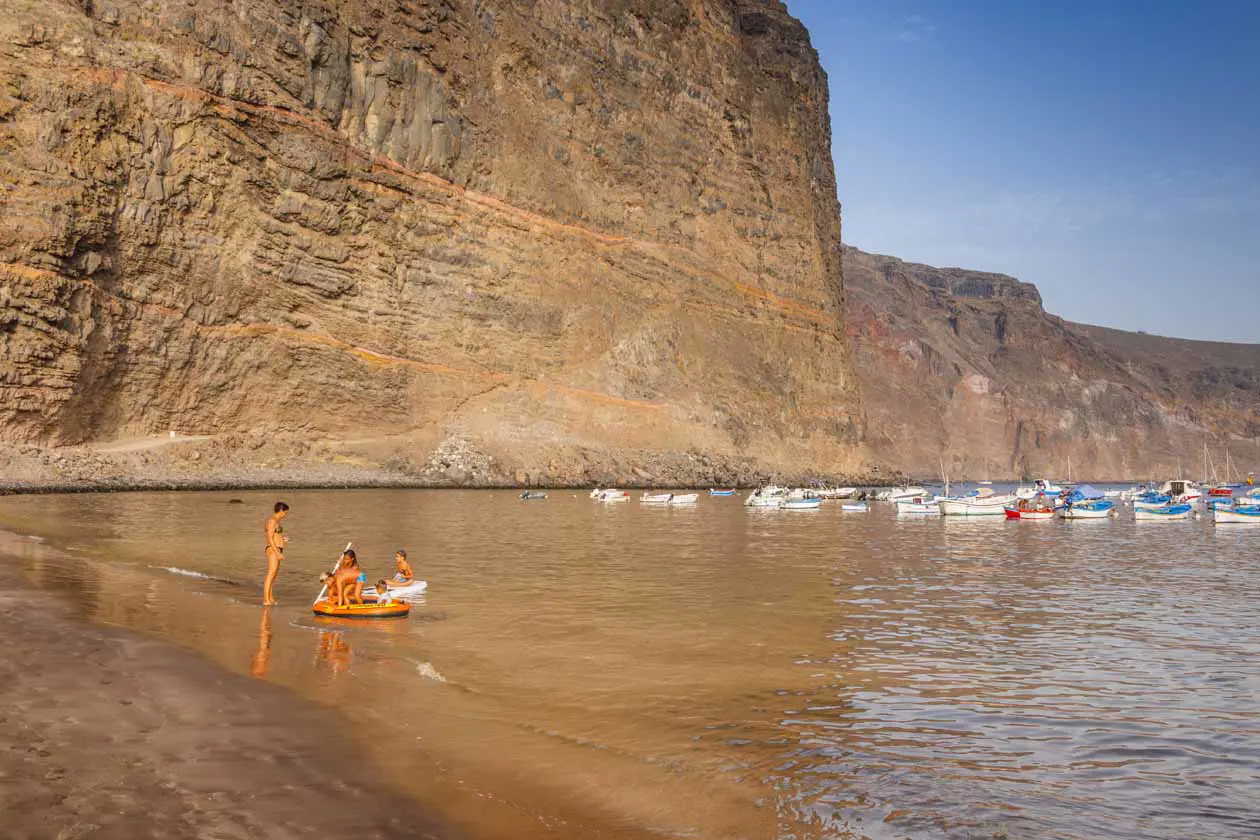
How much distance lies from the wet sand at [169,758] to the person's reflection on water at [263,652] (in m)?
0.51

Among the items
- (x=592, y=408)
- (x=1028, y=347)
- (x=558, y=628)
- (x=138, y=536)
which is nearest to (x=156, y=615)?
(x=558, y=628)

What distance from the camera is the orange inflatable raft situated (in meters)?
15.5

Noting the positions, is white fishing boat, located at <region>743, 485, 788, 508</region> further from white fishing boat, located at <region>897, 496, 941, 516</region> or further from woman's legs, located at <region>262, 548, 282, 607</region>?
woman's legs, located at <region>262, 548, 282, 607</region>

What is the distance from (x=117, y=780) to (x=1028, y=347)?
210703 mm

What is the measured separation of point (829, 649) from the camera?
14.1 metres

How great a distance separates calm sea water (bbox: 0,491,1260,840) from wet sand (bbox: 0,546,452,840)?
0.52m

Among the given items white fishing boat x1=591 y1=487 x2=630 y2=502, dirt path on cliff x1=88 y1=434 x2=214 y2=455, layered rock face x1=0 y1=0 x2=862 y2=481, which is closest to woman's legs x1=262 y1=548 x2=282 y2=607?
white fishing boat x1=591 y1=487 x2=630 y2=502

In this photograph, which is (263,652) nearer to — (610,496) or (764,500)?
(610,496)

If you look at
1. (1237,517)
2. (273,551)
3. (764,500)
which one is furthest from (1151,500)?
(273,551)

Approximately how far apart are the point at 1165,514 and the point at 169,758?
5989 centimetres

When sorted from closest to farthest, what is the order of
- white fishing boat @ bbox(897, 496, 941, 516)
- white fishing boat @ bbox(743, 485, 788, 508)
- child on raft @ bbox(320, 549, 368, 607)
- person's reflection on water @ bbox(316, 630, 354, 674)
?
person's reflection on water @ bbox(316, 630, 354, 674), child on raft @ bbox(320, 549, 368, 607), white fishing boat @ bbox(897, 496, 941, 516), white fishing boat @ bbox(743, 485, 788, 508)

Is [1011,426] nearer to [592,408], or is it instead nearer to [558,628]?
[592,408]

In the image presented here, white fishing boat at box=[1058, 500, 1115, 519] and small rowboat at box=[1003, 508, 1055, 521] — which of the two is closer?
small rowboat at box=[1003, 508, 1055, 521]

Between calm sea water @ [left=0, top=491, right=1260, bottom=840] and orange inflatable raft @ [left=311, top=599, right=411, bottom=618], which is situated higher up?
orange inflatable raft @ [left=311, top=599, right=411, bottom=618]
